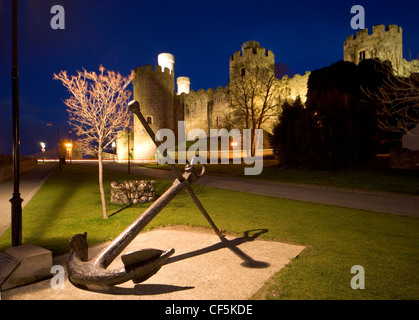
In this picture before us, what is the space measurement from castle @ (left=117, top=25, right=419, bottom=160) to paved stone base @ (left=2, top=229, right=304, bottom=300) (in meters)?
36.2

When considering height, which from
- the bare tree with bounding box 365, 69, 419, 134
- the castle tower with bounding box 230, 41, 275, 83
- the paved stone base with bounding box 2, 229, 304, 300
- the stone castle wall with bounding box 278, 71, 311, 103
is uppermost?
the castle tower with bounding box 230, 41, 275, 83

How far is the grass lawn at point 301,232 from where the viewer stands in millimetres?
3605

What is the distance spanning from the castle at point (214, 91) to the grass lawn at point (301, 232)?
1278 inches

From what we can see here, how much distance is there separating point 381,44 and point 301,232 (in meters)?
40.7

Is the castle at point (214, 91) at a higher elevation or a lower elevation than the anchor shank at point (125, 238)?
higher

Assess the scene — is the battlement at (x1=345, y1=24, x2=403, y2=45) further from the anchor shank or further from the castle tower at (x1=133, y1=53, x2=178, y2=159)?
the anchor shank

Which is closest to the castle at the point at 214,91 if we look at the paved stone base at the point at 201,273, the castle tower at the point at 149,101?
the castle tower at the point at 149,101

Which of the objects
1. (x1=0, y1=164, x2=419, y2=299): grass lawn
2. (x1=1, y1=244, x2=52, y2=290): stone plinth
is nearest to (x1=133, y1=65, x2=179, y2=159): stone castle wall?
(x1=0, y1=164, x2=419, y2=299): grass lawn

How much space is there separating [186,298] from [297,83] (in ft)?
146

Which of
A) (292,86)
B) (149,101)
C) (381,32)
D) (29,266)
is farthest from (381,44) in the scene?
(29,266)

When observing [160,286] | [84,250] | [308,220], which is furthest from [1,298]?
[308,220]

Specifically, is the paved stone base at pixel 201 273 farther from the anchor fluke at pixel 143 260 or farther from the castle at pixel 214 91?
the castle at pixel 214 91

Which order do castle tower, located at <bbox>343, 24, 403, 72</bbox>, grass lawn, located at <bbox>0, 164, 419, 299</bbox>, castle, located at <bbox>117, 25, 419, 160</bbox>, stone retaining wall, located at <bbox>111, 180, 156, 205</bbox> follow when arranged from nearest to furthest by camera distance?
grass lawn, located at <bbox>0, 164, 419, 299</bbox> < stone retaining wall, located at <bbox>111, 180, 156, 205</bbox> < castle tower, located at <bbox>343, 24, 403, 72</bbox> < castle, located at <bbox>117, 25, 419, 160</bbox>

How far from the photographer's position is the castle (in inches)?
1470
